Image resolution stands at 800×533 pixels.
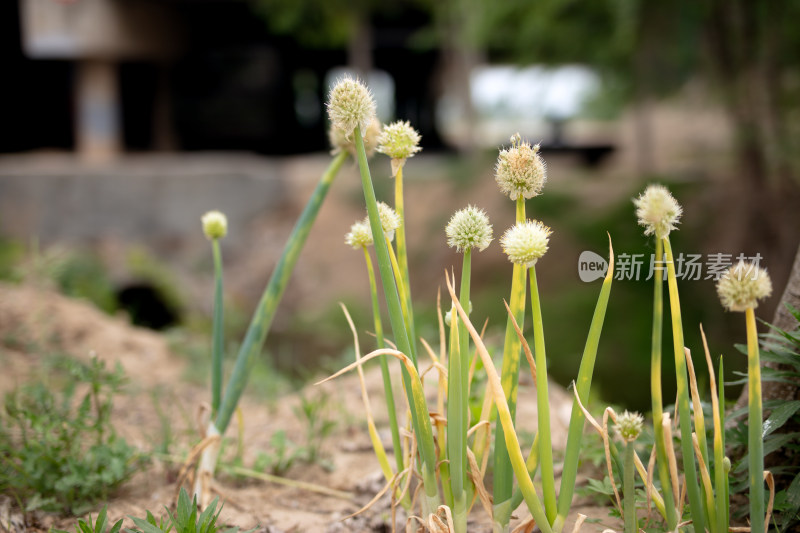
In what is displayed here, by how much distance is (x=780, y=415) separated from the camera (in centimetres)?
168

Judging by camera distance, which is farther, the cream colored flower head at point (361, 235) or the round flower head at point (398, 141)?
the cream colored flower head at point (361, 235)

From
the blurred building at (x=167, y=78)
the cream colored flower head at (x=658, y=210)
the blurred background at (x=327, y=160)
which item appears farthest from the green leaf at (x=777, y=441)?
the blurred building at (x=167, y=78)

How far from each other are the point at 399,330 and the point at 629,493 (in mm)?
612

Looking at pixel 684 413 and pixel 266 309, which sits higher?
pixel 266 309

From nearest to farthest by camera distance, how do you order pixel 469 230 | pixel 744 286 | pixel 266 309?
pixel 744 286 < pixel 469 230 < pixel 266 309

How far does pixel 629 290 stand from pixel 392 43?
8.05 metres

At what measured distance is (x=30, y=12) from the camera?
984cm

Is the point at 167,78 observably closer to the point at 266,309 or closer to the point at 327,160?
the point at 327,160

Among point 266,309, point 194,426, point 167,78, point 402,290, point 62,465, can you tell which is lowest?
point 194,426

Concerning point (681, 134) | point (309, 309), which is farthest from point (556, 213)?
point (681, 134)

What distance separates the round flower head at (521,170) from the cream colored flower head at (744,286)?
42cm

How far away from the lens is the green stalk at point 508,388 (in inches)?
62.4

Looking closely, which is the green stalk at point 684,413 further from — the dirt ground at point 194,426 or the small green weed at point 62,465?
the small green weed at point 62,465

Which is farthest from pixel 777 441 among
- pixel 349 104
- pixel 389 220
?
pixel 349 104
